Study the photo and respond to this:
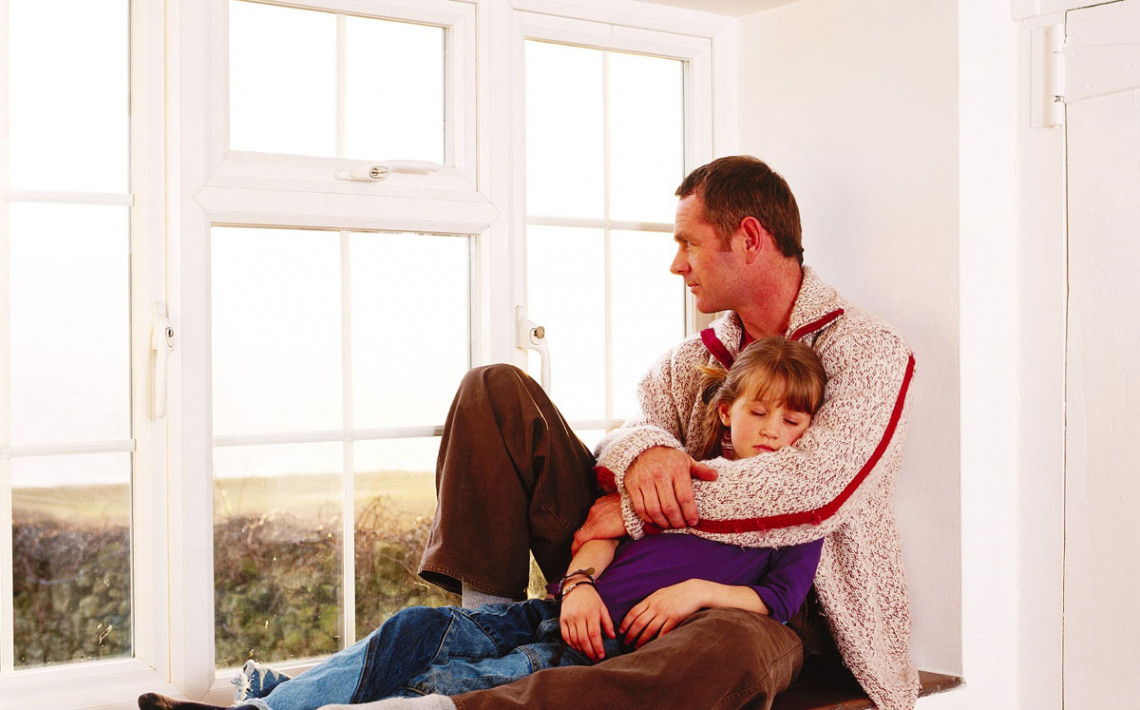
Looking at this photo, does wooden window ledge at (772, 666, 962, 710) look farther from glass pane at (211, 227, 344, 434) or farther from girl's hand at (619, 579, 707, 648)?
glass pane at (211, 227, 344, 434)

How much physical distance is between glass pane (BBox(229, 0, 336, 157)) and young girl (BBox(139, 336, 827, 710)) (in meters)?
0.99

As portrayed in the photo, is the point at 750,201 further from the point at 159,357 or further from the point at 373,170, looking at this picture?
the point at 159,357

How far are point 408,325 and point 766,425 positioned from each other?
800 millimetres

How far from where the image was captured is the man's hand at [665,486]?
1814 millimetres

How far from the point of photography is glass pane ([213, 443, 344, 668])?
2035mm

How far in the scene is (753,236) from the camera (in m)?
2.11

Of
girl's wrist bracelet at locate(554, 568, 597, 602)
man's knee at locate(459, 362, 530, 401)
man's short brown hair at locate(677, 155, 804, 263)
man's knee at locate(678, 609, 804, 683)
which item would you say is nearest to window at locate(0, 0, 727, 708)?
man's knee at locate(459, 362, 530, 401)

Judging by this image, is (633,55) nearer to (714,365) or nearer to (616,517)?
(714,365)

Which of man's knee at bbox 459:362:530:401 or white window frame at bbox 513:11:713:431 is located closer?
man's knee at bbox 459:362:530:401

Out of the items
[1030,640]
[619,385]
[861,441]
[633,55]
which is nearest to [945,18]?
[633,55]

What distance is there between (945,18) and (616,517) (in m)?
1.21

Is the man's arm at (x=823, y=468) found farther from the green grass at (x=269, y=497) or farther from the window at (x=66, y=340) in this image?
the window at (x=66, y=340)

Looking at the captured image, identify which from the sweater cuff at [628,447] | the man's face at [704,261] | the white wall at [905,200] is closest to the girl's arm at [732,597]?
the sweater cuff at [628,447]

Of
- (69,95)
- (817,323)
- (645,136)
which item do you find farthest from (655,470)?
(69,95)
